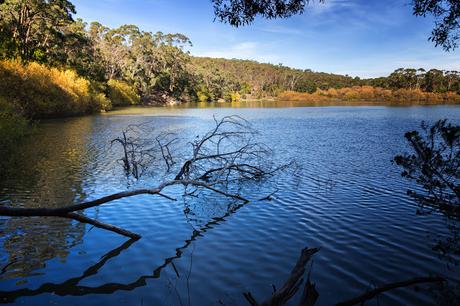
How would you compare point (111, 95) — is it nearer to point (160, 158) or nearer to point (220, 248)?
point (160, 158)

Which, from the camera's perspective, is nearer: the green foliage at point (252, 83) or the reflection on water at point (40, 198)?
the reflection on water at point (40, 198)

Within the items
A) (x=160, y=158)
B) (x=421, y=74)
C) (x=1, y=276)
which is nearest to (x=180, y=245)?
(x=1, y=276)

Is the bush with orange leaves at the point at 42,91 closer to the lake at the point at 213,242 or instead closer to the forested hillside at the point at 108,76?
the forested hillside at the point at 108,76

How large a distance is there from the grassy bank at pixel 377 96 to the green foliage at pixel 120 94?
221 ft

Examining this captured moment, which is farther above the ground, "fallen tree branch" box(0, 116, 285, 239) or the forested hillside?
the forested hillside

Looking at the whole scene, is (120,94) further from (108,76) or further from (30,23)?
(30,23)

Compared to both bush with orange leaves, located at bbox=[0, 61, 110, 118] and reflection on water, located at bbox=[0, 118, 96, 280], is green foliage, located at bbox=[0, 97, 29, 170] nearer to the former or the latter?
reflection on water, located at bbox=[0, 118, 96, 280]

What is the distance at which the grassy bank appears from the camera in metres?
110

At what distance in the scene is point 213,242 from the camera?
8695 mm

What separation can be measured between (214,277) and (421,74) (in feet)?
456

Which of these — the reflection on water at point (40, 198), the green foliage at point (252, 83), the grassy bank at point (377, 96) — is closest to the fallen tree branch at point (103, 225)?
the reflection on water at point (40, 198)

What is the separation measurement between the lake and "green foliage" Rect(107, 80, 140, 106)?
61.2 metres

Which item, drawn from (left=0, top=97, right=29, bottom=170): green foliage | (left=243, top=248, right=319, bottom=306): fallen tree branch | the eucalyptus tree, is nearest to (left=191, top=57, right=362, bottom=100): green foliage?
the eucalyptus tree

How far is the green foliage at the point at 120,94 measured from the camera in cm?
7438
